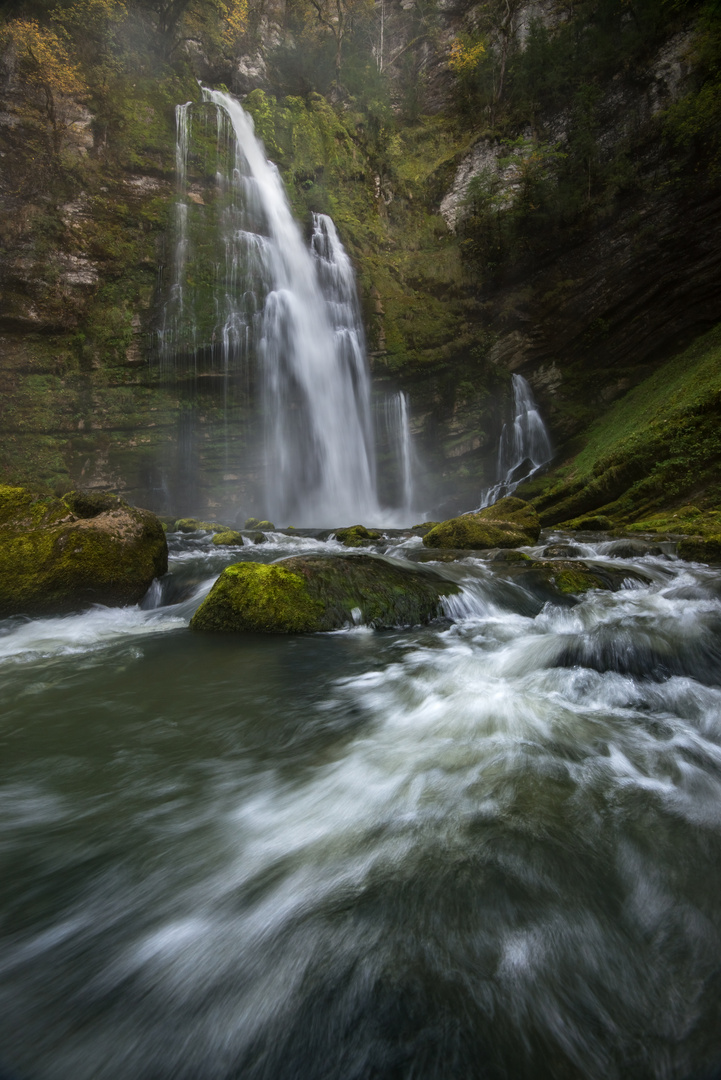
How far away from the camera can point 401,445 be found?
23328 millimetres

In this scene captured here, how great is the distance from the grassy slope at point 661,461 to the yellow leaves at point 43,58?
26.8 metres

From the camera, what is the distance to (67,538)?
5773mm

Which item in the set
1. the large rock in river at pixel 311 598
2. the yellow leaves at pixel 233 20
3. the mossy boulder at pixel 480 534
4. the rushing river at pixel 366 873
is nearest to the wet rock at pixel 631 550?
the mossy boulder at pixel 480 534

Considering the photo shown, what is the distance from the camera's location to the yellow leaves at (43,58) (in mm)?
19234

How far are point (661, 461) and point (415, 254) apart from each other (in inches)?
744

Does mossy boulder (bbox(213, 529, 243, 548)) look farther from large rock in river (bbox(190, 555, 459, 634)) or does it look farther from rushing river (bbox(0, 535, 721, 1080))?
rushing river (bbox(0, 535, 721, 1080))

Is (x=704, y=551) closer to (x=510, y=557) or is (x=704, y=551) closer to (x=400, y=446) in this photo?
(x=510, y=557)

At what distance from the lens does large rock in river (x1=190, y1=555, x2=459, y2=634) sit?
498 centimetres

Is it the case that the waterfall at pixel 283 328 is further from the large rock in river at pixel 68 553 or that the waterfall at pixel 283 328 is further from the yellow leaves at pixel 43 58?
the large rock in river at pixel 68 553

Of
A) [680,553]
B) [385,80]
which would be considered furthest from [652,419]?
[385,80]

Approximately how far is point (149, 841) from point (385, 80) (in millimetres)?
42513

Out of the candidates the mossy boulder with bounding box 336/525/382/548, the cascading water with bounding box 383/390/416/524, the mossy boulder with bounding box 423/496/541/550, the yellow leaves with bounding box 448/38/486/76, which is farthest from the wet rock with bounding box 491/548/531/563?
the yellow leaves with bounding box 448/38/486/76

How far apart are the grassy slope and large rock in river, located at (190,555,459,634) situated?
9312mm

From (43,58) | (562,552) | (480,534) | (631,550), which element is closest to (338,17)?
(43,58)
